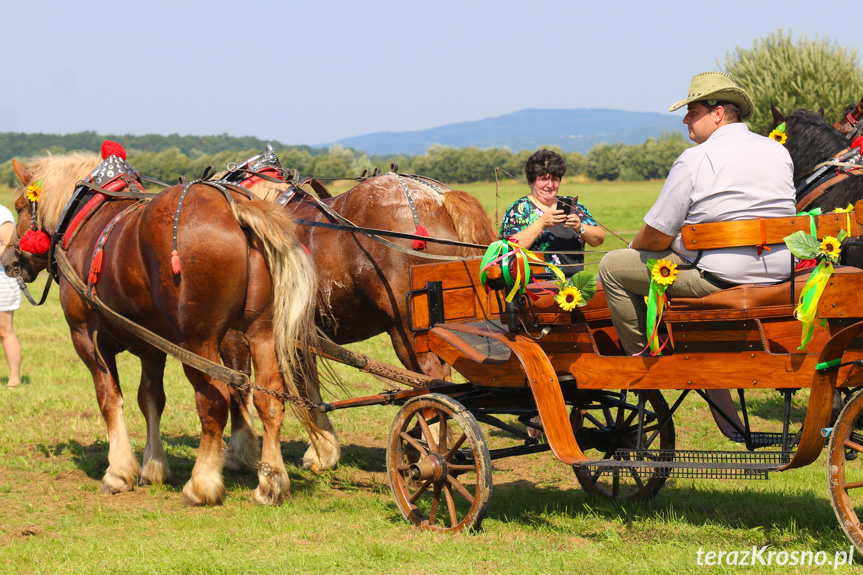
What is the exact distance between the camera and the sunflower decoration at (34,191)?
610cm

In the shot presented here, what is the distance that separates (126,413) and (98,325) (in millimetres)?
2324

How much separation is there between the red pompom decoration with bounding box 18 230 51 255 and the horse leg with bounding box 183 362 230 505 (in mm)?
1748

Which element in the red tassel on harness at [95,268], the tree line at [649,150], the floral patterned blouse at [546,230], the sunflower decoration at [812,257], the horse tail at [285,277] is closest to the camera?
the sunflower decoration at [812,257]

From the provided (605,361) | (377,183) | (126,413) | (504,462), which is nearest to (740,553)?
(605,361)

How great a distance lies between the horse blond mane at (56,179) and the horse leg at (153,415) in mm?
1267

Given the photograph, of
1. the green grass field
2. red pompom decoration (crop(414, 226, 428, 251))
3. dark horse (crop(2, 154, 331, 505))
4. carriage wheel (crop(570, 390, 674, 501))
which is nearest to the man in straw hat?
carriage wheel (crop(570, 390, 674, 501))

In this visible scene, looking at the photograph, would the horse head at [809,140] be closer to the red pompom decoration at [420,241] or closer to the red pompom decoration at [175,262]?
the red pompom decoration at [420,241]

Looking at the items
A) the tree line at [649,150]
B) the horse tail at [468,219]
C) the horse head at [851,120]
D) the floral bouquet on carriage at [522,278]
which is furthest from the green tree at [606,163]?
the floral bouquet on carriage at [522,278]

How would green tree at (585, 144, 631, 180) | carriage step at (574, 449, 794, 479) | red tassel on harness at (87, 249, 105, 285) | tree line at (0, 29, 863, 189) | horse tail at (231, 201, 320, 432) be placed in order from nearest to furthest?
carriage step at (574, 449, 794, 479)
horse tail at (231, 201, 320, 432)
red tassel on harness at (87, 249, 105, 285)
tree line at (0, 29, 863, 189)
green tree at (585, 144, 631, 180)

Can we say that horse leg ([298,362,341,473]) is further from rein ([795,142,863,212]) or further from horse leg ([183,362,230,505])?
rein ([795,142,863,212])

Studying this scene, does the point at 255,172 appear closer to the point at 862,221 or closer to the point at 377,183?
the point at 377,183

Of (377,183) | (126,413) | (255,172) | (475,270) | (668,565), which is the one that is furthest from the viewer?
(126,413)

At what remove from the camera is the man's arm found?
12.1 ft

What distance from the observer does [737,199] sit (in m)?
3.60
